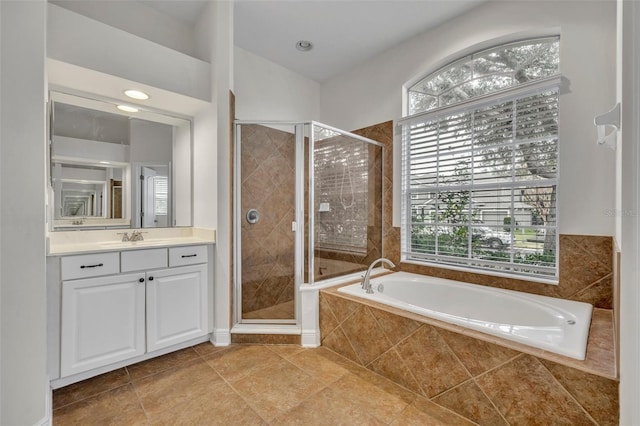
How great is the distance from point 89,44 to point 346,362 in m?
2.86

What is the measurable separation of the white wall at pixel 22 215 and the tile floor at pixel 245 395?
0.38 metres

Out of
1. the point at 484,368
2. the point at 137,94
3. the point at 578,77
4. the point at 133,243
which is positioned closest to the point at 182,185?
the point at 133,243

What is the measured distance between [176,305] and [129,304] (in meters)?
0.32

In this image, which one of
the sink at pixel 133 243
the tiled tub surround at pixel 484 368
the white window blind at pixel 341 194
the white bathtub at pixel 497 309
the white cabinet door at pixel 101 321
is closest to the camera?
the tiled tub surround at pixel 484 368

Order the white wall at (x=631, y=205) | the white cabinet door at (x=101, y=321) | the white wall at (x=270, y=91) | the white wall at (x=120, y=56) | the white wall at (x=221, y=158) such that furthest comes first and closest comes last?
the white wall at (x=270, y=91), the white wall at (x=221, y=158), the white wall at (x=120, y=56), the white cabinet door at (x=101, y=321), the white wall at (x=631, y=205)

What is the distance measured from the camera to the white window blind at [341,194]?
2.65 meters

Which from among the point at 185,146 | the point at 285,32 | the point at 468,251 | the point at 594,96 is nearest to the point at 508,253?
the point at 468,251

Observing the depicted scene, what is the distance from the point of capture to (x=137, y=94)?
7.86ft

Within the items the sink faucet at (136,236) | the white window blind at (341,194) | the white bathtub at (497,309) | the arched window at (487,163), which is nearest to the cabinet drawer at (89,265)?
the sink faucet at (136,236)

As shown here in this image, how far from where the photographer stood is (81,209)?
235cm

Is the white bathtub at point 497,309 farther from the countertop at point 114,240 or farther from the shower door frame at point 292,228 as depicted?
the countertop at point 114,240

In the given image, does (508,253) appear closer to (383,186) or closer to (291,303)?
(383,186)

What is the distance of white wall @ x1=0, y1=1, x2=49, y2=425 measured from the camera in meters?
1.30

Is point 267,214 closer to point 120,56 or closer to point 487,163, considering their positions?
point 120,56
